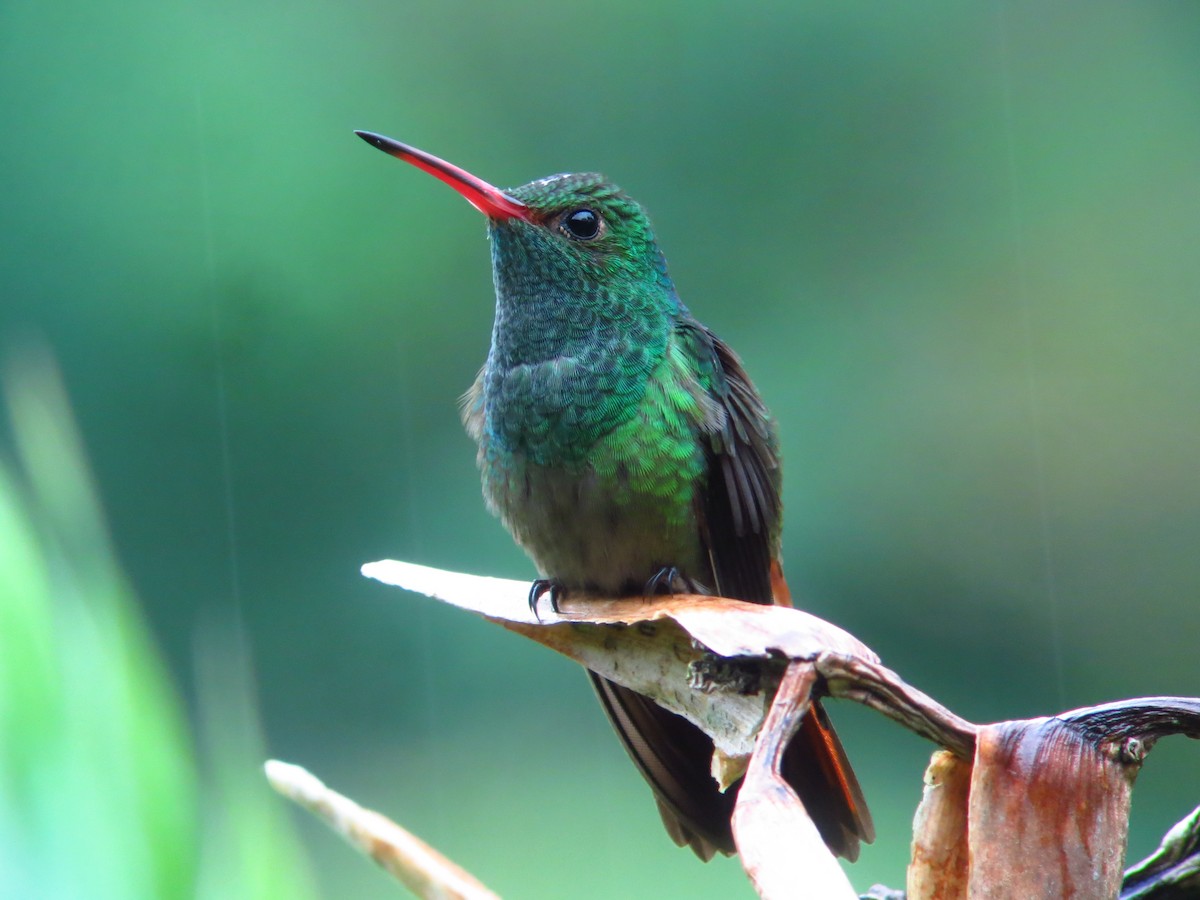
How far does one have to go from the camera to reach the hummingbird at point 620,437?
1.26m

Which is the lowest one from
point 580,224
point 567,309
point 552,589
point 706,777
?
point 706,777

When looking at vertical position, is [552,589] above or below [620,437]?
below

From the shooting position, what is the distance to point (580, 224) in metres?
1.42

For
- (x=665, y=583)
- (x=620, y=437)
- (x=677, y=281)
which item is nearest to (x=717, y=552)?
(x=665, y=583)

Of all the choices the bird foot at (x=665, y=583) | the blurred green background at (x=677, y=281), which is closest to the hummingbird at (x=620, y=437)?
the bird foot at (x=665, y=583)

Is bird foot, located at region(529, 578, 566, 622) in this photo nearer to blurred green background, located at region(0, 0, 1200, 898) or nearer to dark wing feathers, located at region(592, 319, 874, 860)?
dark wing feathers, located at region(592, 319, 874, 860)

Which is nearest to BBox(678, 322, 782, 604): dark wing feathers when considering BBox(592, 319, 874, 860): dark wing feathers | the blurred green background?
BBox(592, 319, 874, 860): dark wing feathers

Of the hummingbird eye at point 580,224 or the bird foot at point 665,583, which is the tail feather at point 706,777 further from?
the hummingbird eye at point 580,224

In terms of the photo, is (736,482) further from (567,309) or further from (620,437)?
(567,309)

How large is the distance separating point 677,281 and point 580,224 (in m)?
1.38

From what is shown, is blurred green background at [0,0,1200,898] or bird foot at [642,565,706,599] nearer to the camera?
bird foot at [642,565,706,599]

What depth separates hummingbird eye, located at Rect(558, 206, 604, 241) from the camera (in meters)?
1.42

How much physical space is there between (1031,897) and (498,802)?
2.03m

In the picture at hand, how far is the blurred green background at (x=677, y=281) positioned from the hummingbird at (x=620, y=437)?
116 centimetres
